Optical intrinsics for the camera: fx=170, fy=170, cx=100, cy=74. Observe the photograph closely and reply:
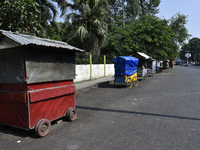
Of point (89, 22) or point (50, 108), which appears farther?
point (89, 22)

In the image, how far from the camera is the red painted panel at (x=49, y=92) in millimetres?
3879

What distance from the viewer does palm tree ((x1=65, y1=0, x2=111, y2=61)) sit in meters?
18.0

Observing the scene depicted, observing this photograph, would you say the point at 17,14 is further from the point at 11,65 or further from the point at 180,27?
the point at 180,27

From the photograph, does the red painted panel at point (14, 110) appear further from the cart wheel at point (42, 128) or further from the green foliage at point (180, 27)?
the green foliage at point (180, 27)

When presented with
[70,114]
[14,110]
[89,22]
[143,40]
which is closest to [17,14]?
[14,110]

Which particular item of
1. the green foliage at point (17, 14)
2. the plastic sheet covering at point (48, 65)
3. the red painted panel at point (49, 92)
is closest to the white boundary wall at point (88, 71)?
the green foliage at point (17, 14)

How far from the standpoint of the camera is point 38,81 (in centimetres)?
406

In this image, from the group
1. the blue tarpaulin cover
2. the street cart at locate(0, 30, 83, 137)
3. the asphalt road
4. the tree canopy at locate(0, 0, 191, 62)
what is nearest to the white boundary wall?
the tree canopy at locate(0, 0, 191, 62)

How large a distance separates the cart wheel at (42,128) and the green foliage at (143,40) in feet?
64.1

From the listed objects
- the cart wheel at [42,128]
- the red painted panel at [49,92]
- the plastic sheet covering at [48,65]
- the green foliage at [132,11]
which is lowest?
the cart wheel at [42,128]

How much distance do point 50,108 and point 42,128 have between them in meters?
0.55

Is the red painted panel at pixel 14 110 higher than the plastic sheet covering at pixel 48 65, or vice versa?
the plastic sheet covering at pixel 48 65

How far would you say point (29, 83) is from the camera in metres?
3.87

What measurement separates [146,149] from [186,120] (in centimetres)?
219
